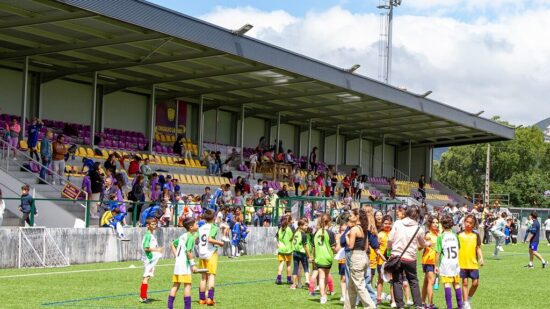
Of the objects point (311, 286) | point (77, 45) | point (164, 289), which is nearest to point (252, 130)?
point (77, 45)

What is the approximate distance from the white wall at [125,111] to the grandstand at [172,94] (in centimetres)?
5

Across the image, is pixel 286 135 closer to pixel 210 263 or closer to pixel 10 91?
pixel 10 91

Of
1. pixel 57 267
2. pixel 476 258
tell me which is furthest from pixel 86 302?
pixel 57 267

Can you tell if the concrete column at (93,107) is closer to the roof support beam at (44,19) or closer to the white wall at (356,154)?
the roof support beam at (44,19)

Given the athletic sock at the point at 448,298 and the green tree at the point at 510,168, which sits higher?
the green tree at the point at 510,168

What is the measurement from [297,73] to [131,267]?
16.1m

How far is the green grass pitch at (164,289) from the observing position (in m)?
15.8

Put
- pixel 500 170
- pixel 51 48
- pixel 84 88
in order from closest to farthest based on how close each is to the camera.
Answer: pixel 51 48 → pixel 84 88 → pixel 500 170

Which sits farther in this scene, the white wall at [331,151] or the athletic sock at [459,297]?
the white wall at [331,151]

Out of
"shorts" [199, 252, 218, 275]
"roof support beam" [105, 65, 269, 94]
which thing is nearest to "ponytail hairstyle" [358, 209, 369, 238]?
"shorts" [199, 252, 218, 275]

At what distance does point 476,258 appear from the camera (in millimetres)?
15773

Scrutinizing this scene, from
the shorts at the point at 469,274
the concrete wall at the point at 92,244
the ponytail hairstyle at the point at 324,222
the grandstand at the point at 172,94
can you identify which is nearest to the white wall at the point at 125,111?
the grandstand at the point at 172,94

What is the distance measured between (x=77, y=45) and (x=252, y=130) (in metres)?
21.0

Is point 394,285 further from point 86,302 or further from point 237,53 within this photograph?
point 237,53
